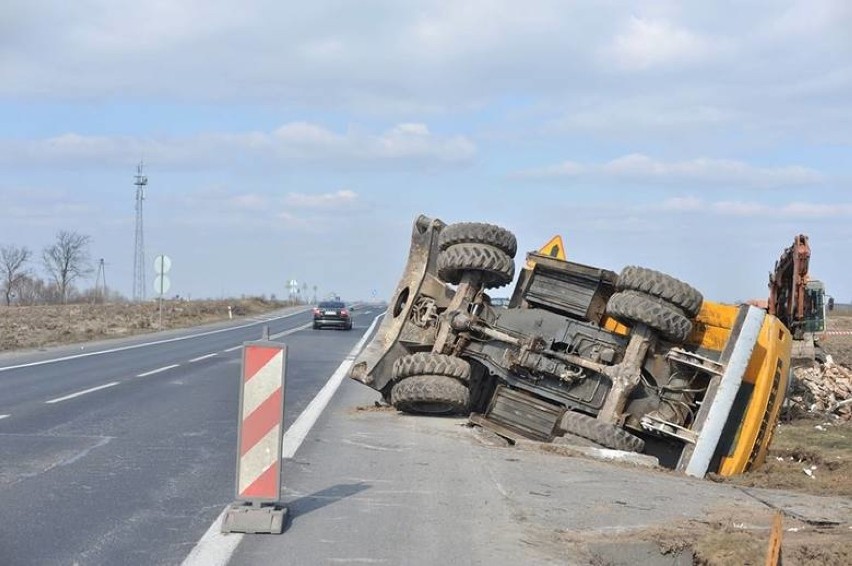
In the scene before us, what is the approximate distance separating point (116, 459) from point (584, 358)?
214 inches

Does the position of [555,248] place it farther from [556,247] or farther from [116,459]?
[116,459]

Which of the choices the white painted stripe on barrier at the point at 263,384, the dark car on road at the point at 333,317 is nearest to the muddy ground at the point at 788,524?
the white painted stripe on barrier at the point at 263,384

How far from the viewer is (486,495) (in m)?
8.30

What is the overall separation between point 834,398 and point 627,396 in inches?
417

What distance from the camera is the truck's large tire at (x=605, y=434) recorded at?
10.9 m

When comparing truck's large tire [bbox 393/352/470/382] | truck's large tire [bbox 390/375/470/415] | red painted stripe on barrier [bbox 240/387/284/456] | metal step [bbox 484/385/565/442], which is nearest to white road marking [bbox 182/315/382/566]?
red painted stripe on barrier [bbox 240/387/284/456]

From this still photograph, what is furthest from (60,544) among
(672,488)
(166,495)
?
(672,488)

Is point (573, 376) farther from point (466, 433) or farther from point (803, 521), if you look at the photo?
point (803, 521)

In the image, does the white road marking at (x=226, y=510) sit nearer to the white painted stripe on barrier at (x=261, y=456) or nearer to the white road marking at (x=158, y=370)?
the white painted stripe on barrier at (x=261, y=456)

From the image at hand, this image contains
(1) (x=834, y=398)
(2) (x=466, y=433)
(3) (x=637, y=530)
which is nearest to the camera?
(3) (x=637, y=530)

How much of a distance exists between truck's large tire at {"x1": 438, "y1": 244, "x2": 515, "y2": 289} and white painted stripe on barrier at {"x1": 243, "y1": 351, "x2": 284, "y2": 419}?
6717 mm

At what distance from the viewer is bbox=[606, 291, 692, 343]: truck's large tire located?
1122 cm

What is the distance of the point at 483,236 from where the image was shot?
44.9ft

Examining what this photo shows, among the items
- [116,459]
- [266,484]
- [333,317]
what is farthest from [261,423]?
[333,317]
